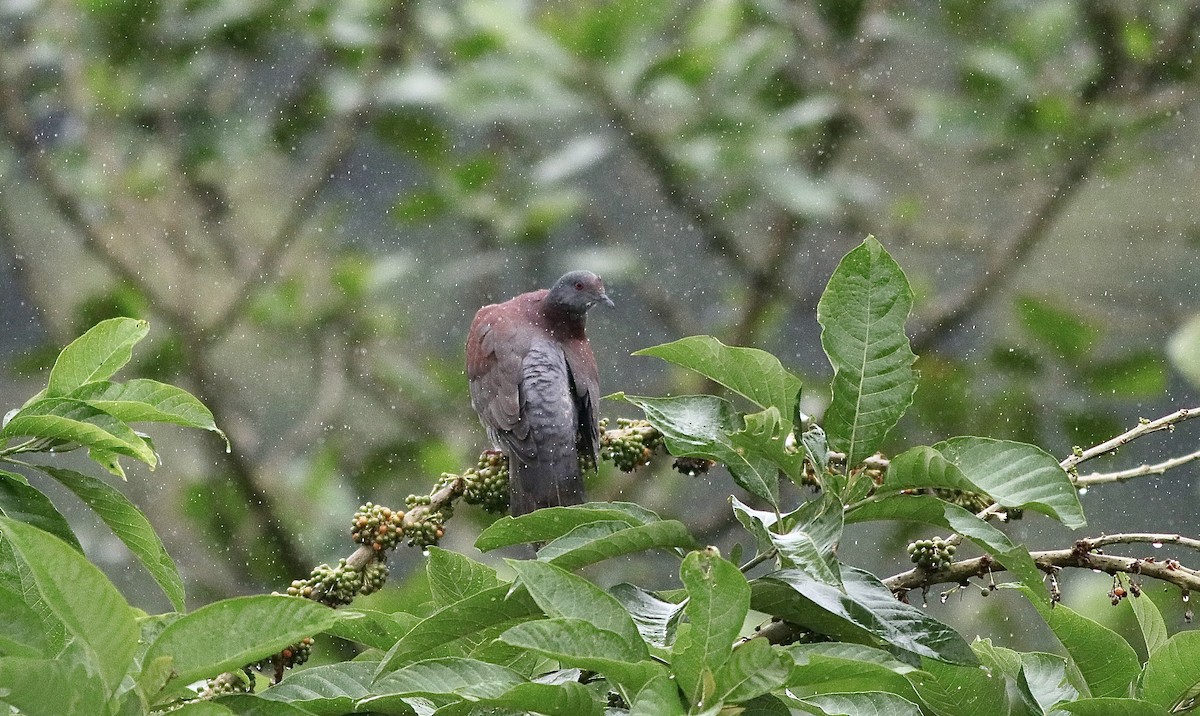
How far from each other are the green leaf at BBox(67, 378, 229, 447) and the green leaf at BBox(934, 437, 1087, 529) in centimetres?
33

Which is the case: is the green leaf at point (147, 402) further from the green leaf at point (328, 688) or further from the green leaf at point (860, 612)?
the green leaf at point (860, 612)

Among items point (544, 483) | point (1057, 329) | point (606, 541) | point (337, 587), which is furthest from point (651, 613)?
point (1057, 329)

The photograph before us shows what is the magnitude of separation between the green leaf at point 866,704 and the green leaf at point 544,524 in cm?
10

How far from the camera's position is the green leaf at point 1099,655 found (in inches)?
21.3

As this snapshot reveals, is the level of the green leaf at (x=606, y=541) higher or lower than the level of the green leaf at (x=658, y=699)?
higher

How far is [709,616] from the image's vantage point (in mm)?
435

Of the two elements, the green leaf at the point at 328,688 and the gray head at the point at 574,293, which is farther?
the gray head at the point at 574,293

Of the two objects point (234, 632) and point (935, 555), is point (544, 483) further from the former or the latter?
A: point (234, 632)

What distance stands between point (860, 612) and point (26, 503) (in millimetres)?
377

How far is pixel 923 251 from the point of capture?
8.40 ft

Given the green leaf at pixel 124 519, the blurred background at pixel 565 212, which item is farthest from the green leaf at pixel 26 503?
the blurred background at pixel 565 212

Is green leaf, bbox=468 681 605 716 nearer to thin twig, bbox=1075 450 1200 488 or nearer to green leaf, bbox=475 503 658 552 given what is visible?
green leaf, bbox=475 503 658 552

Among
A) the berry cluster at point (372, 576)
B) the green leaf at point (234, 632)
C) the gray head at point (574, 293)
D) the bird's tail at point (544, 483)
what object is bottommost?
the bird's tail at point (544, 483)

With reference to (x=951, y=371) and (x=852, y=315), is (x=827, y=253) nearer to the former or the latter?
(x=951, y=371)
